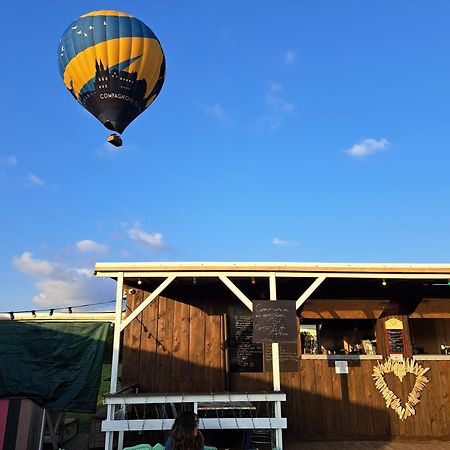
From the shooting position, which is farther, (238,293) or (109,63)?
(109,63)

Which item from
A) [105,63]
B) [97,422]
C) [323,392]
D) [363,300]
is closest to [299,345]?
[323,392]

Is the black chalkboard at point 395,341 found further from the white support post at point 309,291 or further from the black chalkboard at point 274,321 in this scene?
the black chalkboard at point 274,321

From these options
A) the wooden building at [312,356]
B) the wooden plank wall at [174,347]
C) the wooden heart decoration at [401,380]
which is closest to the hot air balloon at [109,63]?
the wooden building at [312,356]

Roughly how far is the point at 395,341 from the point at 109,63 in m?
7.89

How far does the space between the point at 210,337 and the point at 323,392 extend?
2433 mm

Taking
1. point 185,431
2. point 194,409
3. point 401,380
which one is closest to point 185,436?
point 185,431

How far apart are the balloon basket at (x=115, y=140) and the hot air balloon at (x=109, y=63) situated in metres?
0.02

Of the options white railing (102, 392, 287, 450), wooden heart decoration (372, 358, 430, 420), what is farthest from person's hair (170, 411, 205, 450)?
wooden heart decoration (372, 358, 430, 420)

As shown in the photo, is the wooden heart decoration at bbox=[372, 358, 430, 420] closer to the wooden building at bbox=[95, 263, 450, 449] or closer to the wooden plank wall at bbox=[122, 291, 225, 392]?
the wooden building at bbox=[95, 263, 450, 449]

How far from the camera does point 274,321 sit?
7.14 metres

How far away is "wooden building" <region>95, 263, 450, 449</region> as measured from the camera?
8.27 m

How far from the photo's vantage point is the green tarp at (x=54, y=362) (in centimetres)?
718

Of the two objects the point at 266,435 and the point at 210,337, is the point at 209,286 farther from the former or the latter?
the point at 266,435

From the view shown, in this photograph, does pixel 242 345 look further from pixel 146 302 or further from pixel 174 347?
pixel 146 302
